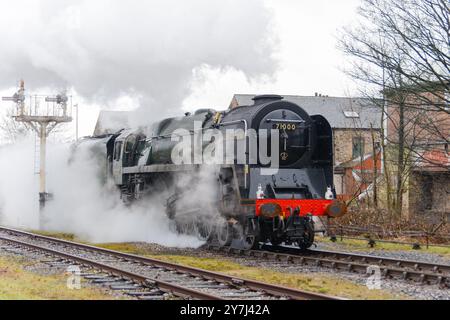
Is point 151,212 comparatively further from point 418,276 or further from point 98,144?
point 418,276

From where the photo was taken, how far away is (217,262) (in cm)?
1299

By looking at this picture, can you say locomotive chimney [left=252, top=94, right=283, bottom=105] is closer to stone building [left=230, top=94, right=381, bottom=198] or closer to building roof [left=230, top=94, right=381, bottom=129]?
stone building [left=230, top=94, right=381, bottom=198]

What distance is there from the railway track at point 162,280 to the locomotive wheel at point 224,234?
271 cm

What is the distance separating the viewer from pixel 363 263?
507 inches

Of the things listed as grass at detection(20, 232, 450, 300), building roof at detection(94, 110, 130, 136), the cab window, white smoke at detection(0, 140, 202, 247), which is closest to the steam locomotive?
grass at detection(20, 232, 450, 300)

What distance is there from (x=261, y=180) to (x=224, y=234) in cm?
215

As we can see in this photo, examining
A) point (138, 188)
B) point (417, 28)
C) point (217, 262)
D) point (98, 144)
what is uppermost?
point (417, 28)

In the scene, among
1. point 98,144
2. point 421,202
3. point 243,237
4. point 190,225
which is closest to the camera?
point 243,237

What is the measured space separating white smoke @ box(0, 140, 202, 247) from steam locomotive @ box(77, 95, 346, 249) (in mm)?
1636

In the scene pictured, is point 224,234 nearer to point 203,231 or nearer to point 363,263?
point 203,231

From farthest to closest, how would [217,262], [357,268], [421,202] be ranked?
[421,202] → [217,262] → [357,268]

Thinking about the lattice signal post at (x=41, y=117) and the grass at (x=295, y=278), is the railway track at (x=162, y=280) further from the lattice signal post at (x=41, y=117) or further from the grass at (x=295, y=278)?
the lattice signal post at (x=41, y=117)
